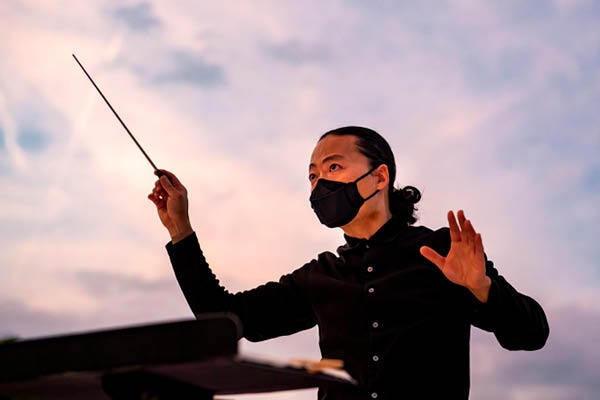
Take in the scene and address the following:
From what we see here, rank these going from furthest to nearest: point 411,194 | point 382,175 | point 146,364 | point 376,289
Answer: point 411,194, point 382,175, point 376,289, point 146,364

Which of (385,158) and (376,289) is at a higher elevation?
(385,158)

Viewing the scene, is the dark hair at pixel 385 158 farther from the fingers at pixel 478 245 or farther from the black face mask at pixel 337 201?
the fingers at pixel 478 245

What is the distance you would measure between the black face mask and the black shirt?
18cm

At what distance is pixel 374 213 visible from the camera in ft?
17.4

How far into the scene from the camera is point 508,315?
453 cm

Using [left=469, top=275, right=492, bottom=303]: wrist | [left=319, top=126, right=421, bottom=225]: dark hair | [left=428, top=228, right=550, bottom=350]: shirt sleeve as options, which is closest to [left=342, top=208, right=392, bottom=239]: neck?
[left=319, top=126, right=421, bottom=225]: dark hair

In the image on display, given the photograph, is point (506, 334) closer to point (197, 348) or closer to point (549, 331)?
point (549, 331)

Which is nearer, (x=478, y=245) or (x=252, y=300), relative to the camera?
(x=478, y=245)

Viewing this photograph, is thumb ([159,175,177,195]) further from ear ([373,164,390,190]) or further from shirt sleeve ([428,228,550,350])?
shirt sleeve ([428,228,550,350])

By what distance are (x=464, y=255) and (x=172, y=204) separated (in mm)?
1791

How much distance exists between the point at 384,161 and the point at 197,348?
3347 millimetres

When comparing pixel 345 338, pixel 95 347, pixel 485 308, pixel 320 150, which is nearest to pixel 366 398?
pixel 345 338

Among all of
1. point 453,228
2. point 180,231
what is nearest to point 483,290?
point 453,228

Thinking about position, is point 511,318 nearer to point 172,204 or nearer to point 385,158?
point 385,158
